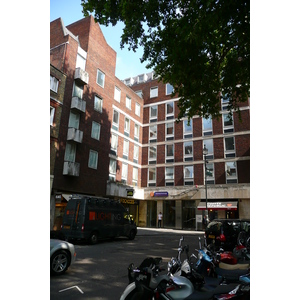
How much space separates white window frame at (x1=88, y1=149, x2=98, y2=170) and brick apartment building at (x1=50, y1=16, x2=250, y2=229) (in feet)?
0.33

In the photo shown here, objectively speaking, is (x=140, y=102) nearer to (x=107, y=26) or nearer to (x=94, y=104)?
(x=94, y=104)

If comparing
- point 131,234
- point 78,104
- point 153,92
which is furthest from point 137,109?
point 131,234

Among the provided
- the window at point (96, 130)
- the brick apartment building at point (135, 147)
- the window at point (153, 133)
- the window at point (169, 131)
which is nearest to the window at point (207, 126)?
the brick apartment building at point (135, 147)

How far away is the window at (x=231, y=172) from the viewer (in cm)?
2559

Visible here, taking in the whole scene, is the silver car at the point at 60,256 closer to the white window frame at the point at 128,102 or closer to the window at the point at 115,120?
the window at the point at 115,120

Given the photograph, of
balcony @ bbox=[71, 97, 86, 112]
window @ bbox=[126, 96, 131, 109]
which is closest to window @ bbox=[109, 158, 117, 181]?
balcony @ bbox=[71, 97, 86, 112]

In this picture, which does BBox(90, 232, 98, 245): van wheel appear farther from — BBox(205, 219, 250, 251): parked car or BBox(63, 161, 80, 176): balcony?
BBox(63, 161, 80, 176): balcony

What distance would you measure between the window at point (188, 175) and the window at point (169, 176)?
5.56ft

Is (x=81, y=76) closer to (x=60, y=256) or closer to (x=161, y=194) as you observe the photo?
(x=161, y=194)

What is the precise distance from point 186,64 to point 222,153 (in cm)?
1887

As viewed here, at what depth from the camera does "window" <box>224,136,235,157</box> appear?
26.2m

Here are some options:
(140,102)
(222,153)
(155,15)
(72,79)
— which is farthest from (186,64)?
(140,102)

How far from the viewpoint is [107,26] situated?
943 cm

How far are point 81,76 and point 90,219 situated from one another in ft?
46.7
